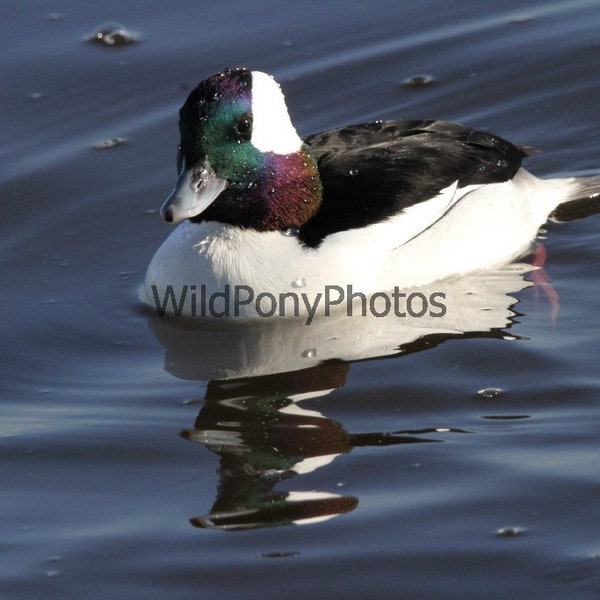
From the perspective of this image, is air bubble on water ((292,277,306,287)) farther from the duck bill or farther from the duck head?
the duck bill

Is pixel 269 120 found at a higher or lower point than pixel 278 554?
higher

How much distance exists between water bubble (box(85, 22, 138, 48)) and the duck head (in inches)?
140

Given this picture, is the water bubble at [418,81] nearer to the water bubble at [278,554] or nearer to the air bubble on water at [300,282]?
the air bubble on water at [300,282]

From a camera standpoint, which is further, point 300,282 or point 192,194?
point 300,282

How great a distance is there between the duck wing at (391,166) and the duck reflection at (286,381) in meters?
0.57

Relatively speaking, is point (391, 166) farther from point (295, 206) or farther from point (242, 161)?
point (242, 161)

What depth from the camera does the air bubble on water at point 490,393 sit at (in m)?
7.44

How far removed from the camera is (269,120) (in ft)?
27.4

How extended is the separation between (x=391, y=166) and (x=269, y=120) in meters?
0.80

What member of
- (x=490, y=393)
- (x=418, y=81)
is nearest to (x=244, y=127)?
(x=490, y=393)

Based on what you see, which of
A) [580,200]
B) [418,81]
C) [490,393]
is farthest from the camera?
[418,81]

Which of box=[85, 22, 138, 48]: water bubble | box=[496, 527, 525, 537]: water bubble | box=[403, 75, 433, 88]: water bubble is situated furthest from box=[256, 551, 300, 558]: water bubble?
box=[85, 22, 138, 48]: water bubble

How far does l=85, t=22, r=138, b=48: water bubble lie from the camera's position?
11.7m

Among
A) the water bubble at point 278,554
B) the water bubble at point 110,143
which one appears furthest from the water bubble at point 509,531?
the water bubble at point 110,143
